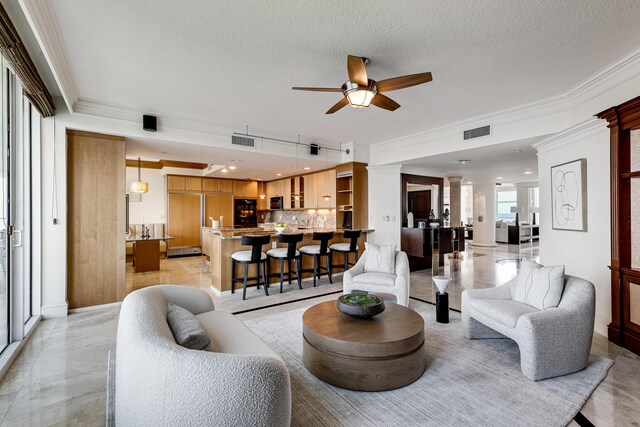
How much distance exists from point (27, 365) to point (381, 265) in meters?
3.91

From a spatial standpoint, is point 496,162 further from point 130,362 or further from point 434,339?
point 130,362

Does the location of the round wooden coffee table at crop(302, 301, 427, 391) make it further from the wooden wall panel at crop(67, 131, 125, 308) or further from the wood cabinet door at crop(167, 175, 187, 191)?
the wood cabinet door at crop(167, 175, 187, 191)

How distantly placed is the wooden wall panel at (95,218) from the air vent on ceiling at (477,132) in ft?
17.9

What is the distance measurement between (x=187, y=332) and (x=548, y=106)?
16.5 feet

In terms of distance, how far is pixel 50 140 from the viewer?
3.84 metres

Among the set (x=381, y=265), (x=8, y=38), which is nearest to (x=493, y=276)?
(x=381, y=265)

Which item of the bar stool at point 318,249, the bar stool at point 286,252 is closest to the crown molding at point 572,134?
the bar stool at point 318,249

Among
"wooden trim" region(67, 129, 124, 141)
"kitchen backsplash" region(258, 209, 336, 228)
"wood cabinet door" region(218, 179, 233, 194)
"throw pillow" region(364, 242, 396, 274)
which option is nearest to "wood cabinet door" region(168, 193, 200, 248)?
"wood cabinet door" region(218, 179, 233, 194)

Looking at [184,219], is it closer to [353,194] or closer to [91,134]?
[91,134]

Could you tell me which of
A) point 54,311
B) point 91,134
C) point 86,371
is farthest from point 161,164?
point 86,371

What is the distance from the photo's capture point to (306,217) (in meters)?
9.40

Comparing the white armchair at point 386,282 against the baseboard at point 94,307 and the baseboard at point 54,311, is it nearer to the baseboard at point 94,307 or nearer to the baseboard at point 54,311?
the baseboard at point 94,307

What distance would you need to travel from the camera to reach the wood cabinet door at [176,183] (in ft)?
28.8

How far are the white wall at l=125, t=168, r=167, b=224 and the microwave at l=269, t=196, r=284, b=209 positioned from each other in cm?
326
